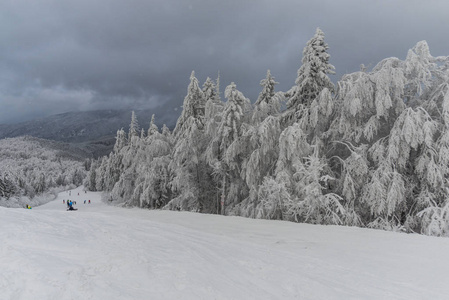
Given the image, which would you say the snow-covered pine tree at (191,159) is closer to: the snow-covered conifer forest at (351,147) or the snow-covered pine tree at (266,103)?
the snow-covered conifer forest at (351,147)

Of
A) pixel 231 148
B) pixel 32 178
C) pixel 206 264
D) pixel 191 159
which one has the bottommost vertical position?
pixel 32 178

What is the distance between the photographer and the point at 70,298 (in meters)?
3.75

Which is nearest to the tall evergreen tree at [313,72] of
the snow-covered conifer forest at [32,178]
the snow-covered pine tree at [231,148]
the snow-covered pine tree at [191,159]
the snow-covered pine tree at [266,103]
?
the snow-covered pine tree at [266,103]

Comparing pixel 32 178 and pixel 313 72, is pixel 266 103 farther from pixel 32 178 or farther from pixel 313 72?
pixel 32 178

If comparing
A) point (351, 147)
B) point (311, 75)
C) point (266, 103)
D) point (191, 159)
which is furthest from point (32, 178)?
point (351, 147)

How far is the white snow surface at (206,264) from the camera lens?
425 cm

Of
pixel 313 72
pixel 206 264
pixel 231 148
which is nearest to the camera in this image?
pixel 206 264

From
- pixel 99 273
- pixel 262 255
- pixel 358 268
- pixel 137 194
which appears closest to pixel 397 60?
pixel 358 268

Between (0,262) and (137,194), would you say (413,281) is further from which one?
(137,194)

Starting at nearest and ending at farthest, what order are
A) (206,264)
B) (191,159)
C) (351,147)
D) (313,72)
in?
(206,264)
(351,147)
(313,72)
(191,159)

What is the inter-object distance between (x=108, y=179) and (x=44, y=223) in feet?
140

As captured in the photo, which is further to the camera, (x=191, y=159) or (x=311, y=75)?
(x=191, y=159)

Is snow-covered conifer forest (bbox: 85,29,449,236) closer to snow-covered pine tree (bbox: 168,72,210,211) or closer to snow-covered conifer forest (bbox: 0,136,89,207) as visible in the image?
snow-covered pine tree (bbox: 168,72,210,211)

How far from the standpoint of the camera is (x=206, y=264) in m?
5.57
